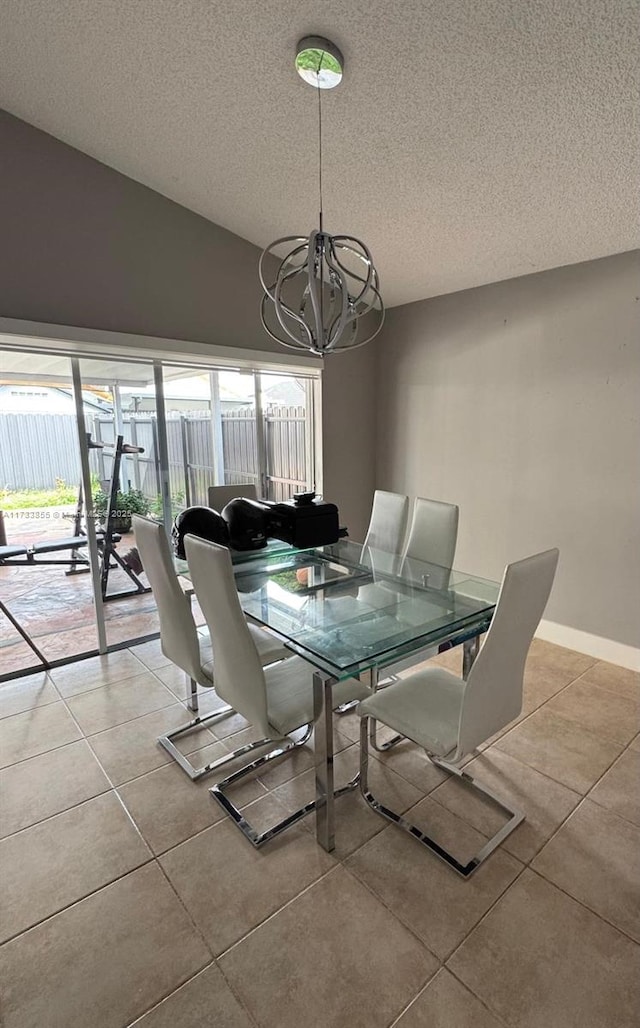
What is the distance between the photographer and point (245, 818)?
1.87 m

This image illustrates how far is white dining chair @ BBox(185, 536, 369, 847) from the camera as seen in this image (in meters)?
1.65

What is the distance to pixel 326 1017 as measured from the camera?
4.08ft

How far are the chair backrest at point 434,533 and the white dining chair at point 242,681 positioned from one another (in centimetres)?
104

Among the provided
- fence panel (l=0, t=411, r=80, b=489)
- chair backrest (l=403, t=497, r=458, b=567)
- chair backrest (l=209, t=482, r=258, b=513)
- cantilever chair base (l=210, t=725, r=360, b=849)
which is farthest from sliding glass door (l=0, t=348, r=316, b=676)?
cantilever chair base (l=210, t=725, r=360, b=849)

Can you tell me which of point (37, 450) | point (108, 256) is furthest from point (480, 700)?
point (37, 450)

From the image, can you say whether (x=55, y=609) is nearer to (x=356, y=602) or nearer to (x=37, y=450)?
(x=37, y=450)

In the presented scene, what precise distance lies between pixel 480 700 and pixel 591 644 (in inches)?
79.6

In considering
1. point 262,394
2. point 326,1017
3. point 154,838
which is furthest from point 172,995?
point 262,394

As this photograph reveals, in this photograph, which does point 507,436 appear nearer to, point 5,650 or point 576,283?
point 576,283

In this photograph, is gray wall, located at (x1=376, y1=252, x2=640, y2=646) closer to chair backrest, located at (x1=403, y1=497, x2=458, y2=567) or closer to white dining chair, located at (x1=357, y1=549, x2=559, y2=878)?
chair backrest, located at (x1=403, y1=497, x2=458, y2=567)

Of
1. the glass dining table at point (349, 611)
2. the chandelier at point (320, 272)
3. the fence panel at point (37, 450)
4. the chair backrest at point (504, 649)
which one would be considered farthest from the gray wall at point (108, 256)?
the chair backrest at point (504, 649)

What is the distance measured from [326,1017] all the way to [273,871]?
452mm

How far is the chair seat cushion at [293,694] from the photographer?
1.77m

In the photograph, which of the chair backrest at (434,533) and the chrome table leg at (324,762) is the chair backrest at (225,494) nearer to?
the chair backrest at (434,533)
